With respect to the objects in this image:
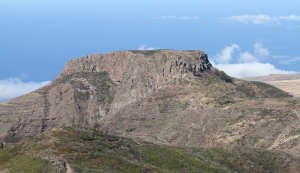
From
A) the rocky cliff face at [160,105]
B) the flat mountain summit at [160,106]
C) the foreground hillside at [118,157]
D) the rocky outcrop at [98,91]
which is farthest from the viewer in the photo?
the rocky outcrop at [98,91]

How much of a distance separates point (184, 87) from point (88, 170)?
64.6m

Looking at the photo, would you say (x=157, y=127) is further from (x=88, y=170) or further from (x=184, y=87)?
(x=88, y=170)

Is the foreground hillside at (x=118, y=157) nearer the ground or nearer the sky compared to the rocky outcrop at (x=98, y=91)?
nearer the ground

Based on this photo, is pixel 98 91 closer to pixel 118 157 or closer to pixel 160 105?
pixel 160 105

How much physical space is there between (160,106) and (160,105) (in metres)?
0.30

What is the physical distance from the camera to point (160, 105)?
111 meters

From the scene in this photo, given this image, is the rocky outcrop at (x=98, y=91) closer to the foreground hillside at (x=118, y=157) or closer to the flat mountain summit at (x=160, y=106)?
the flat mountain summit at (x=160, y=106)

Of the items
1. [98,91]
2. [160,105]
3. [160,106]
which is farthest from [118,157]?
[98,91]

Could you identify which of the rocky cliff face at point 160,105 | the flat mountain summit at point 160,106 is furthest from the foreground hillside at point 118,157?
the rocky cliff face at point 160,105

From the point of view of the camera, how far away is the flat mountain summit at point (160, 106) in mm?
95875

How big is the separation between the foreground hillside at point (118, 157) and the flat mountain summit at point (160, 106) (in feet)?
18.0

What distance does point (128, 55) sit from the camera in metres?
132

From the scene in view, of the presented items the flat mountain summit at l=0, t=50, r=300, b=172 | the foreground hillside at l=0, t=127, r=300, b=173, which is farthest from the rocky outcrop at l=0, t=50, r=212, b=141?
the foreground hillside at l=0, t=127, r=300, b=173

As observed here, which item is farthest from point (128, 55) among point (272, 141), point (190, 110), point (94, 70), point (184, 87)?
point (272, 141)
